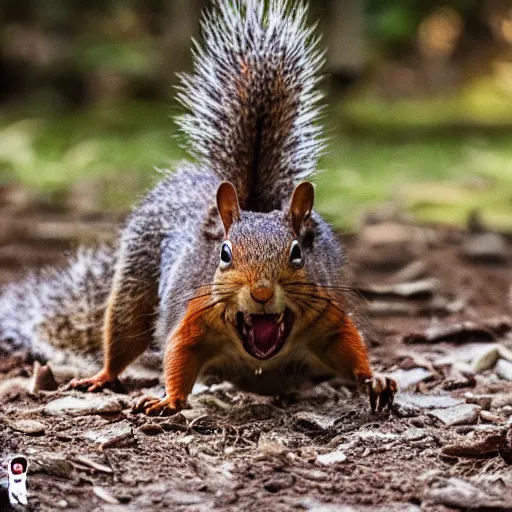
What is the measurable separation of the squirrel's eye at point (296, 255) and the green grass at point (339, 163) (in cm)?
283

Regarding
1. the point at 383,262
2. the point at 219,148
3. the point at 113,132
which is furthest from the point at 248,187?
the point at 113,132

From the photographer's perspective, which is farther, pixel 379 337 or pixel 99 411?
pixel 379 337

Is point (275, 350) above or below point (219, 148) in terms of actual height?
below

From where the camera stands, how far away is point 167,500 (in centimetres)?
234

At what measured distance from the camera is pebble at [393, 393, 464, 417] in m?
3.11

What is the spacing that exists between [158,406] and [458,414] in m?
0.98

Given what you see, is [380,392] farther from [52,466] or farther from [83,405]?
[52,466]

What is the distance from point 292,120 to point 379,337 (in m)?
1.17

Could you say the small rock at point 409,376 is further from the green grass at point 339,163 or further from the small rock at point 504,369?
the green grass at point 339,163

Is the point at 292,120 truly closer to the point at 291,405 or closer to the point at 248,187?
the point at 248,187

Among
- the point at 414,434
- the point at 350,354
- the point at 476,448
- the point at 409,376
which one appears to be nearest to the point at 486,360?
the point at 409,376

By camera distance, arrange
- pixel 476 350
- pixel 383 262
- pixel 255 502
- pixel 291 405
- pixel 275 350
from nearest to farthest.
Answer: pixel 255 502 → pixel 275 350 → pixel 291 405 → pixel 476 350 → pixel 383 262

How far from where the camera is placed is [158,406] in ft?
9.91

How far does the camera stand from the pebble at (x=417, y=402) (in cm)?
311
